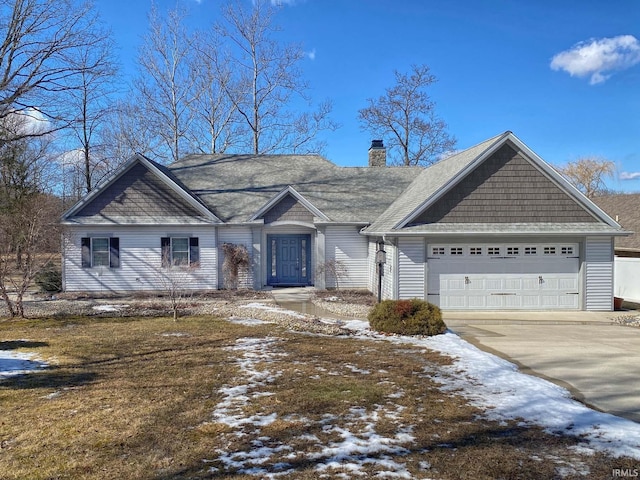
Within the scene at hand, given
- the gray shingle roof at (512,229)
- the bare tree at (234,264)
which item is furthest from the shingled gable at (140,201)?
the gray shingle roof at (512,229)

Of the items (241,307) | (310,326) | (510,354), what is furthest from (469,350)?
(241,307)

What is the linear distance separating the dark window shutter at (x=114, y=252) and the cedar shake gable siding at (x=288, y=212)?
591 centimetres

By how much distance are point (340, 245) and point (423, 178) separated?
481 cm

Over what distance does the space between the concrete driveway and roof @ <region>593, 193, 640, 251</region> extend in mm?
8158

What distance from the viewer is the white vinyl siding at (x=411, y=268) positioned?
14.5 meters

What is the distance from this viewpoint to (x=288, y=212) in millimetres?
19250

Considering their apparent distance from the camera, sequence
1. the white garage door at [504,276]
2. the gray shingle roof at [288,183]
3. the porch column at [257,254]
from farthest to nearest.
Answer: the gray shingle roof at [288,183], the porch column at [257,254], the white garage door at [504,276]

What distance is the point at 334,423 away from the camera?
5469 mm

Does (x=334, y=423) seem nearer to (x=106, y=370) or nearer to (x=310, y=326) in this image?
(x=106, y=370)

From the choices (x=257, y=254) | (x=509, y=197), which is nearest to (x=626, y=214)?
(x=509, y=197)

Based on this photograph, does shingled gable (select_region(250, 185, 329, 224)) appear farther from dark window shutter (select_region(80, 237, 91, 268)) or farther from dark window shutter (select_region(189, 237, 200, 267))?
dark window shutter (select_region(80, 237, 91, 268))

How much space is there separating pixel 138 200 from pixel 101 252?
98.9 inches

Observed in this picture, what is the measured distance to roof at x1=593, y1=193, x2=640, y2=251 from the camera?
21156 millimetres

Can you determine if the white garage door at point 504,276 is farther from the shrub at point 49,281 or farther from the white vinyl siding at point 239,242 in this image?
the shrub at point 49,281
